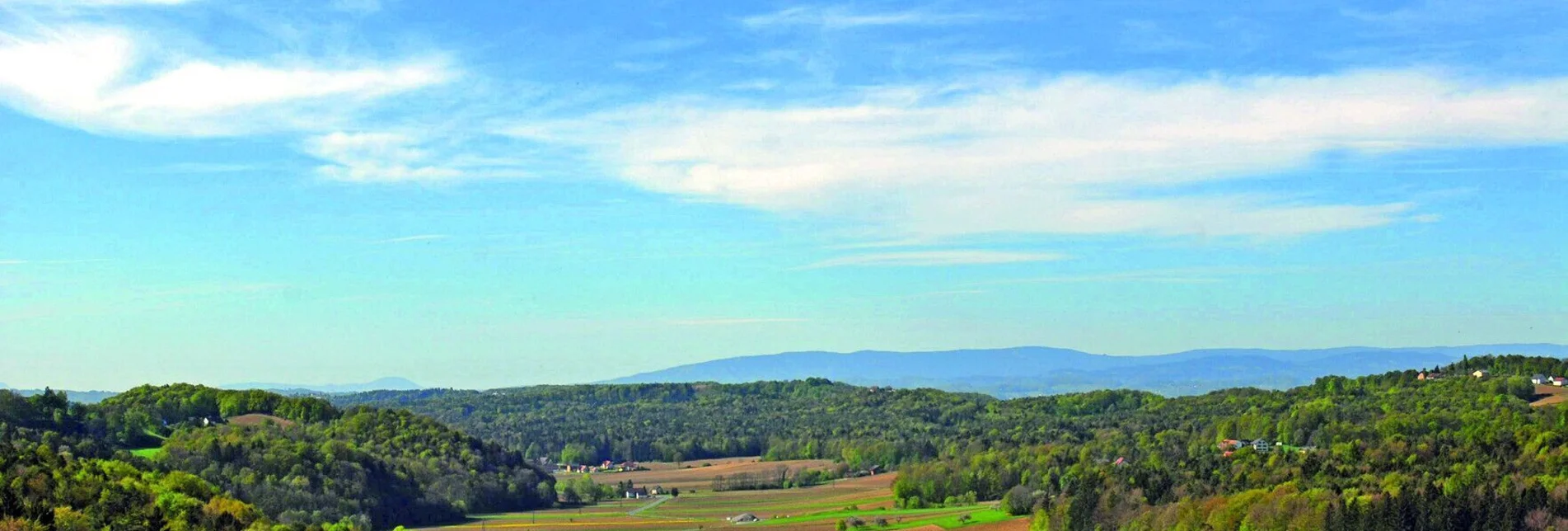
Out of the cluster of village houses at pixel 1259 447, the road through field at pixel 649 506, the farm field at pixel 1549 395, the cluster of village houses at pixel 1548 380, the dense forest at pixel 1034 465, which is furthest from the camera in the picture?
the cluster of village houses at pixel 1548 380

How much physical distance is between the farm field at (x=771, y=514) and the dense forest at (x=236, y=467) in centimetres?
728

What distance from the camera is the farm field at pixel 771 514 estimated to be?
127m

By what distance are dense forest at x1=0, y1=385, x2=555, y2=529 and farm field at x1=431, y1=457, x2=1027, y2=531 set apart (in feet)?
23.9

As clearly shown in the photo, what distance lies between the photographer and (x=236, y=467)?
12731 cm

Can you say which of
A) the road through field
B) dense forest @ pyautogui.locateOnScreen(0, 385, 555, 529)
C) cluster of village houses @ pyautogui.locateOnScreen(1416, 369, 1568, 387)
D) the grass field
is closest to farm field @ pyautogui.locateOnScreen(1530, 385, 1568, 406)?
cluster of village houses @ pyautogui.locateOnScreen(1416, 369, 1568, 387)

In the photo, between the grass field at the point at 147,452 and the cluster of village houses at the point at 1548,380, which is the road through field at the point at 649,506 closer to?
the grass field at the point at 147,452

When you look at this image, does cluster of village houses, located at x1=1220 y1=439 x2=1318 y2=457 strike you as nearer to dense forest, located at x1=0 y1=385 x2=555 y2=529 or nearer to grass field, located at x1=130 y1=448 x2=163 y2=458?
dense forest, located at x1=0 y1=385 x2=555 y2=529

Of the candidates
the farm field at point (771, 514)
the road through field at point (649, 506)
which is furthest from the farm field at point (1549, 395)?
the road through field at point (649, 506)

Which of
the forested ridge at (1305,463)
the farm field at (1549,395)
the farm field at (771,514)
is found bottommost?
the farm field at (771,514)

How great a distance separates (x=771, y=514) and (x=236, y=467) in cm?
4568

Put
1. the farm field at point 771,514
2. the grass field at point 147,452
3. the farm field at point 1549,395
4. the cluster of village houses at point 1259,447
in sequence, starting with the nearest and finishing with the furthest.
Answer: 1. the grass field at point 147,452
2. the farm field at point 771,514
3. the cluster of village houses at point 1259,447
4. the farm field at point 1549,395

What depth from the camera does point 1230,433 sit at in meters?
159

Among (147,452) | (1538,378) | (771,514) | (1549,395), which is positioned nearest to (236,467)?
(147,452)

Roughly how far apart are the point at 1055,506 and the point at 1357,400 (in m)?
63.7
